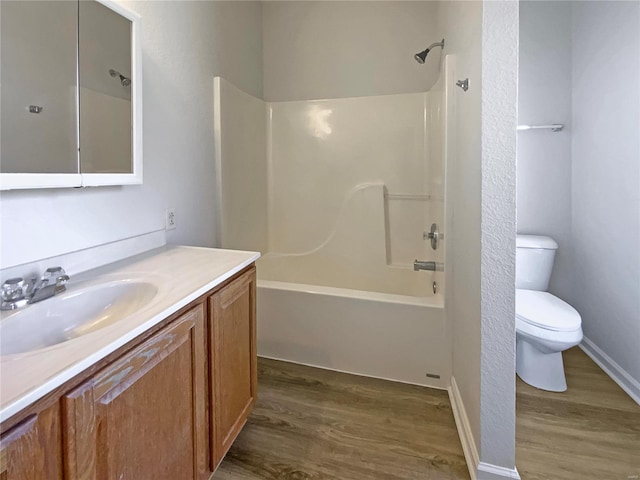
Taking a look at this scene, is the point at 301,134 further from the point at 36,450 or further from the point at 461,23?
the point at 36,450

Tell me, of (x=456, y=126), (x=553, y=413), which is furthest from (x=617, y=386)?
(x=456, y=126)

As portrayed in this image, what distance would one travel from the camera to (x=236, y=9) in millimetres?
2316

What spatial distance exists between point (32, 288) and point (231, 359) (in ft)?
2.09

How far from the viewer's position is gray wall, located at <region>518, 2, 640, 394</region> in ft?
5.87

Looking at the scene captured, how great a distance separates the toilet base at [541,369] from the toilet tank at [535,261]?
453 mm

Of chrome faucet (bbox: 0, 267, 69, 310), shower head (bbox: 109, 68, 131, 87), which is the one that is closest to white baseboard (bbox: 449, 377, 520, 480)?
chrome faucet (bbox: 0, 267, 69, 310)

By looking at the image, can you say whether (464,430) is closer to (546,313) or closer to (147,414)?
(546,313)

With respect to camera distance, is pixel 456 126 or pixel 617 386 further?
pixel 617 386

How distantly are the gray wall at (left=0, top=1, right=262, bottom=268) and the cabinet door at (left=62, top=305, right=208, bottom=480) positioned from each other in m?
0.55

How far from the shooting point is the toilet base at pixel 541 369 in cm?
182

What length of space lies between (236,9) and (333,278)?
2085 millimetres

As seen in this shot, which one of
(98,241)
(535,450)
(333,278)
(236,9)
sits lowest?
(535,450)

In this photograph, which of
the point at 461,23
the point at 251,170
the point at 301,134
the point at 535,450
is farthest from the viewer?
the point at 301,134

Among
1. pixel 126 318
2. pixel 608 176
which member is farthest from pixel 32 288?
pixel 608 176
